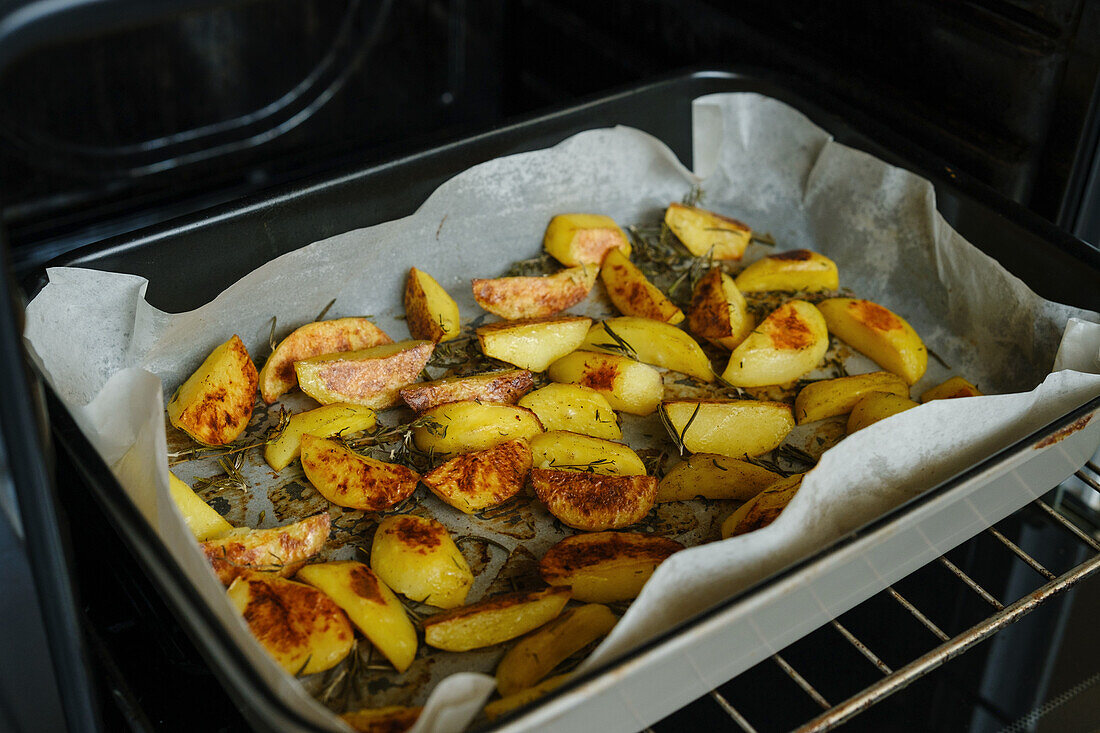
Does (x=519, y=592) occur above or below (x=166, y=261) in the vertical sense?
below

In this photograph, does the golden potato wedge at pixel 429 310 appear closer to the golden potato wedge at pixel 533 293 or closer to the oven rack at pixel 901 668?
the golden potato wedge at pixel 533 293

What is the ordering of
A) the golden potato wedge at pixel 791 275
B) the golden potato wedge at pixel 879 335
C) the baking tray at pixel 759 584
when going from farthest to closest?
the golden potato wedge at pixel 791 275
the golden potato wedge at pixel 879 335
the baking tray at pixel 759 584

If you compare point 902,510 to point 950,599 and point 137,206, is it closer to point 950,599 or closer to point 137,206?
point 950,599

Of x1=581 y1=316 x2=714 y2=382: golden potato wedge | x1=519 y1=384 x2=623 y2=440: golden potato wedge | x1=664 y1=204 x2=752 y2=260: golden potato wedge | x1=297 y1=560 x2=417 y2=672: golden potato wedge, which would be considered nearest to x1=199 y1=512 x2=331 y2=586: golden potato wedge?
x1=297 y1=560 x2=417 y2=672: golden potato wedge

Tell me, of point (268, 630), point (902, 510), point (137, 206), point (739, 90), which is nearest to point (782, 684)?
point (902, 510)

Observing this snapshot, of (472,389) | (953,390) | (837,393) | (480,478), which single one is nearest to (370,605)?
(480,478)

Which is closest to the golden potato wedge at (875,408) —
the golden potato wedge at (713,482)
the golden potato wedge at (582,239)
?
the golden potato wedge at (713,482)

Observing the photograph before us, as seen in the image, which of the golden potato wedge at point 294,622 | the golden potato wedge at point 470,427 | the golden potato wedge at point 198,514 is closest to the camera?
the golden potato wedge at point 294,622
